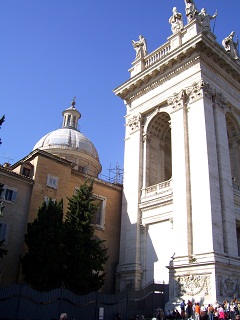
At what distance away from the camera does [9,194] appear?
22500 millimetres

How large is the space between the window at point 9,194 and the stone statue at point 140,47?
16.6 m

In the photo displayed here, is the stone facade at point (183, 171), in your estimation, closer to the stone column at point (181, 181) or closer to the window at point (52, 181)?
the stone column at point (181, 181)

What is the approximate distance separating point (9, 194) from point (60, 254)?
548cm

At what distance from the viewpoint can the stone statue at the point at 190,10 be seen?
1113 inches

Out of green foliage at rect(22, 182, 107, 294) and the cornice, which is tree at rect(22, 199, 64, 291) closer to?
green foliage at rect(22, 182, 107, 294)

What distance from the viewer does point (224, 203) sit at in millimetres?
22188

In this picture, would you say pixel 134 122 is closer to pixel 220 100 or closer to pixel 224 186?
pixel 220 100

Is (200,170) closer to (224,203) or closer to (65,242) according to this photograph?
(224,203)

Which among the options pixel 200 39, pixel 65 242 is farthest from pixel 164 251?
pixel 200 39

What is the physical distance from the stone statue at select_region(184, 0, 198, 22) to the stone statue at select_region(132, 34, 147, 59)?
507cm

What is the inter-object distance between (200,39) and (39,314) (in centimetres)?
2003

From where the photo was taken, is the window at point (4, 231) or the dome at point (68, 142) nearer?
the window at point (4, 231)

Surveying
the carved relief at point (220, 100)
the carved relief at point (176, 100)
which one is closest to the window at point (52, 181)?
the carved relief at point (176, 100)

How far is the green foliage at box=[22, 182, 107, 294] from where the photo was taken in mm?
19094
